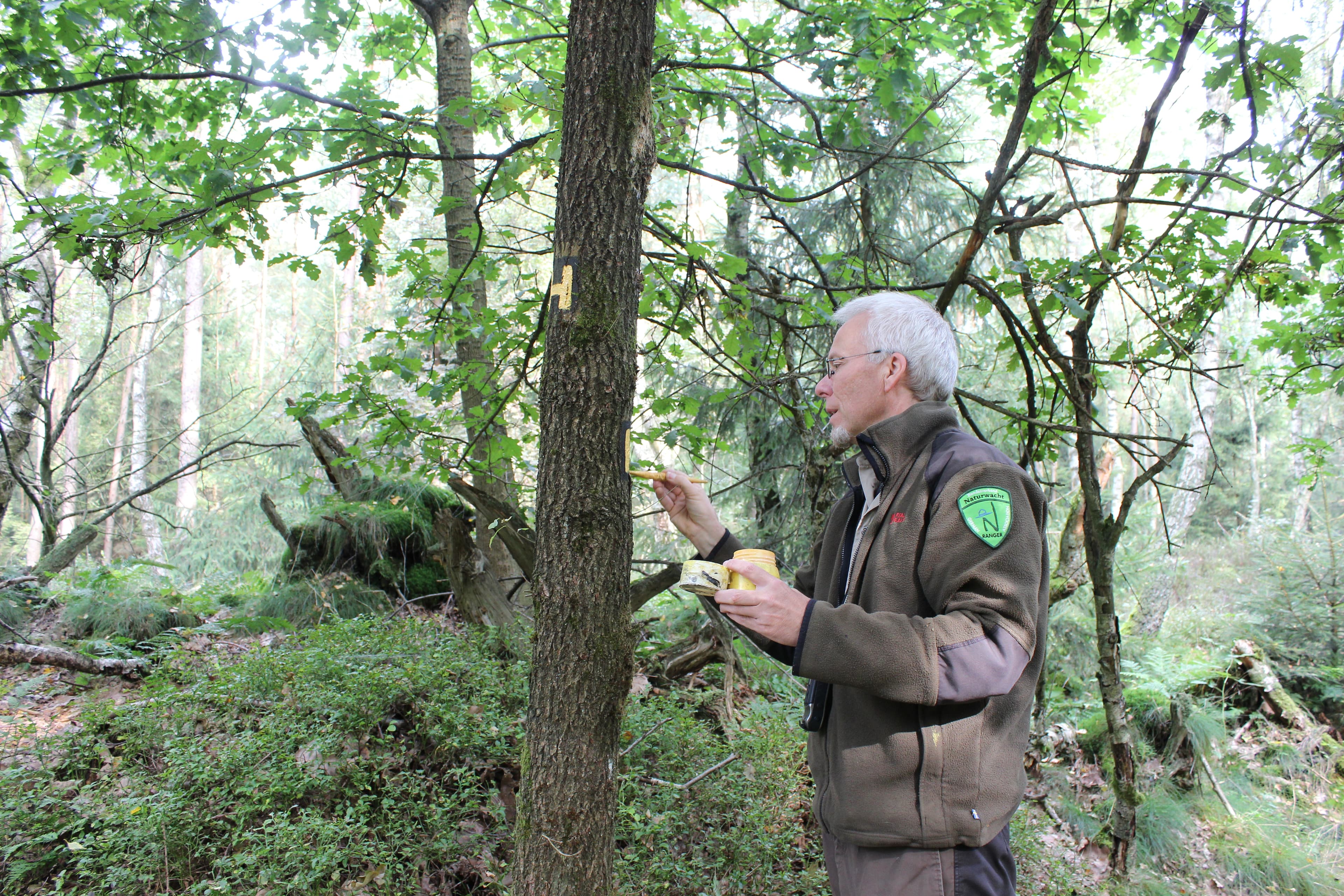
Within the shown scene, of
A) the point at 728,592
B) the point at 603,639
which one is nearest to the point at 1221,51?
the point at 728,592

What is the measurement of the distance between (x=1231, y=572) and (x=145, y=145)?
13.4 meters

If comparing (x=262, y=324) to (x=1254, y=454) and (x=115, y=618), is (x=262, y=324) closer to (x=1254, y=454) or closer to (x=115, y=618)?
(x=115, y=618)

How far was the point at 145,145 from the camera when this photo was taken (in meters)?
4.32

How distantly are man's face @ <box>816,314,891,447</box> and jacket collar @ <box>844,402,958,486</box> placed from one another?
0.08 m

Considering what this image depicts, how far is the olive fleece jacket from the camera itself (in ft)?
4.90

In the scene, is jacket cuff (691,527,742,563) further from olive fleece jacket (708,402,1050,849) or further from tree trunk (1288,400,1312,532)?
tree trunk (1288,400,1312,532)

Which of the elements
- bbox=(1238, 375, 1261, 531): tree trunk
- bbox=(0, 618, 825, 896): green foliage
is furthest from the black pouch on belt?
bbox=(1238, 375, 1261, 531): tree trunk

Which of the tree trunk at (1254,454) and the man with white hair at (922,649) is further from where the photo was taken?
the tree trunk at (1254,454)

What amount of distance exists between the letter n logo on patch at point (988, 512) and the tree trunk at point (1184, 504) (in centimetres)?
538

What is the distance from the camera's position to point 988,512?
1.59m

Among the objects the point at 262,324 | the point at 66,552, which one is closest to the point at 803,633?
the point at 66,552

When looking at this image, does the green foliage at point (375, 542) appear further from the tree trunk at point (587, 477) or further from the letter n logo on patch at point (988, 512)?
the letter n logo on patch at point (988, 512)

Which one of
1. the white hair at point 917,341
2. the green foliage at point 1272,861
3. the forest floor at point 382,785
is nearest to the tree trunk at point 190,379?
the forest floor at point 382,785

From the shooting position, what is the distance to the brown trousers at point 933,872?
158 centimetres
